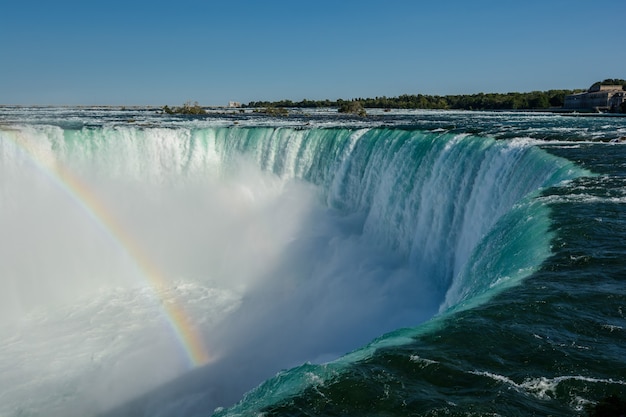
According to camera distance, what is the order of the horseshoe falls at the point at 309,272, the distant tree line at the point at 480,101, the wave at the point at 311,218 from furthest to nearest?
the distant tree line at the point at 480,101
the wave at the point at 311,218
the horseshoe falls at the point at 309,272

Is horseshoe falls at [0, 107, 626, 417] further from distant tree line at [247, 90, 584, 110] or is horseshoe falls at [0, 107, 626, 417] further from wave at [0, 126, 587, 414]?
distant tree line at [247, 90, 584, 110]

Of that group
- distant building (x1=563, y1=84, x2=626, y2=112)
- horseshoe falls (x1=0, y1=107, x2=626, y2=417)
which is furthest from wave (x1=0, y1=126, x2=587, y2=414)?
distant building (x1=563, y1=84, x2=626, y2=112)

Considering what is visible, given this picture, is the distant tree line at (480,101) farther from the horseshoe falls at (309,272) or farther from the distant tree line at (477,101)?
the horseshoe falls at (309,272)

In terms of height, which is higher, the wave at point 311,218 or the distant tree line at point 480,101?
the distant tree line at point 480,101

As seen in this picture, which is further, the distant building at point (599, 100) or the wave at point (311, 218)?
the distant building at point (599, 100)

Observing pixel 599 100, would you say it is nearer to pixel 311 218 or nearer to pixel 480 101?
pixel 480 101

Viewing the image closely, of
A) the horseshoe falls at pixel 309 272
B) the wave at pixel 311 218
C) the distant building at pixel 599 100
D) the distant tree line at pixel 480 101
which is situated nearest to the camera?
the horseshoe falls at pixel 309 272

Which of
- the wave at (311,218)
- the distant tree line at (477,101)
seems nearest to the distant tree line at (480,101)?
the distant tree line at (477,101)
